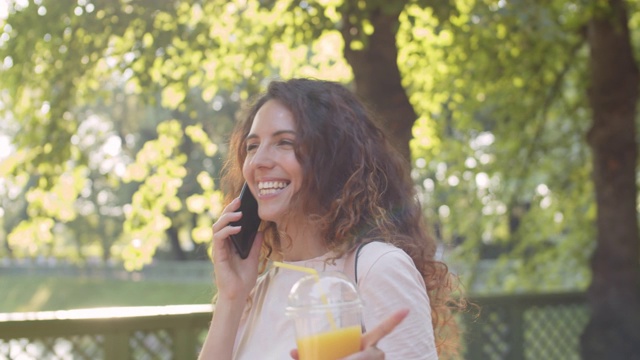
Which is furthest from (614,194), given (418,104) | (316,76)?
(316,76)

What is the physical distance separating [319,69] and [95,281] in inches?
1347

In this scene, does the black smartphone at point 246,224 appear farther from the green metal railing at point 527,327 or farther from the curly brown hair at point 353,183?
the green metal railing at point 527,327

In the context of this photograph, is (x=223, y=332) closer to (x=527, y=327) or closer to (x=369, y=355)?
(x=369, y=355)

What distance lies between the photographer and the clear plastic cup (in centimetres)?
189

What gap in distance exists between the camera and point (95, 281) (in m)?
43.8

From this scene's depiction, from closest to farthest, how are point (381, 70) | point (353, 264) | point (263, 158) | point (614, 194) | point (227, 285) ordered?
point (353, 264)
point (263, 158)
point (227, 285)
point (381, 70)
point (614, 194)

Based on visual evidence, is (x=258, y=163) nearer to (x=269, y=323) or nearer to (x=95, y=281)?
(x=269, y=323)

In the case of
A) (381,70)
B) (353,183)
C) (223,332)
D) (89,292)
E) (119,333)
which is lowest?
(89,292)

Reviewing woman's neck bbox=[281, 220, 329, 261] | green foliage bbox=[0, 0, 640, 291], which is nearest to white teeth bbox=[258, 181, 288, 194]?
woman's neck bbox=[281, 220, 329, 261]

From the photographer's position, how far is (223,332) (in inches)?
104

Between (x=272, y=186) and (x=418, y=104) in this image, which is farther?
(x=418, y=104)

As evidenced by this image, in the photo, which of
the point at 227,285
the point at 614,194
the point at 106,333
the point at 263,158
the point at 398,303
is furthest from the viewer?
the point at 614,194

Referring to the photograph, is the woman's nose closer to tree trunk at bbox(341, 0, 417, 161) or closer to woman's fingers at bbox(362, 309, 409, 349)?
woman's fingers at bbox(362, 309, 409, 349)

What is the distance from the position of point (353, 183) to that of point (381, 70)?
4.42 metres
